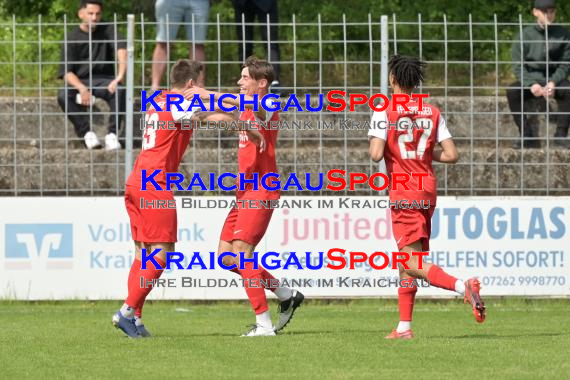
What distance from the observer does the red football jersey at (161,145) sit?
10.4 m

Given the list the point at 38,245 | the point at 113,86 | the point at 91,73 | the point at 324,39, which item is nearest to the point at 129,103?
the point at 113,86

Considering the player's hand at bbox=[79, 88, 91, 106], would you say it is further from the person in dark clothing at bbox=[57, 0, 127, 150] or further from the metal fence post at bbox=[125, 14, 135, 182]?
the metal fence post at bbox=[125, 14, 135, 182]

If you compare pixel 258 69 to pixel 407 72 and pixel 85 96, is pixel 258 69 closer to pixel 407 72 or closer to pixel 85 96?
pixel 407 72

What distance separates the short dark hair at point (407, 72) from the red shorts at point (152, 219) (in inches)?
73.0

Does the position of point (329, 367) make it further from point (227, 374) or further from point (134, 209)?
point (134, 209)

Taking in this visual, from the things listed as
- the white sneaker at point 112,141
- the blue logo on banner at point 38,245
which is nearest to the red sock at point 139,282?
the blue logo on banner at point 38,245

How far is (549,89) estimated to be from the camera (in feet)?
48.9

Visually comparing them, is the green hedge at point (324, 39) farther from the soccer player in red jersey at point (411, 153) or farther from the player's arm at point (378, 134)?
the player's arm at point (378, 134)

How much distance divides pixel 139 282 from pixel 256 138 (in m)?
1.35

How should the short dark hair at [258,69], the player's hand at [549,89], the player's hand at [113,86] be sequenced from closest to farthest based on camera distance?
the short dark hair at [258,69] < the player's hand at [113,86] < the player's hand at [549,89]

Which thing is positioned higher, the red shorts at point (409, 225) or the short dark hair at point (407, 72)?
the short dark hair at point (407, 72)

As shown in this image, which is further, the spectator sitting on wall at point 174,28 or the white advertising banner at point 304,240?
the spectator sitting on wall at point 174,28

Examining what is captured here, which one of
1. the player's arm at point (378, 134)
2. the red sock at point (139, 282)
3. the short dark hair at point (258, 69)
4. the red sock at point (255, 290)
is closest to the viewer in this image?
the player's arm at point (378, 134)

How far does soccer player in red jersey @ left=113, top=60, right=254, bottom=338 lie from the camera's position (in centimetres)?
1041
